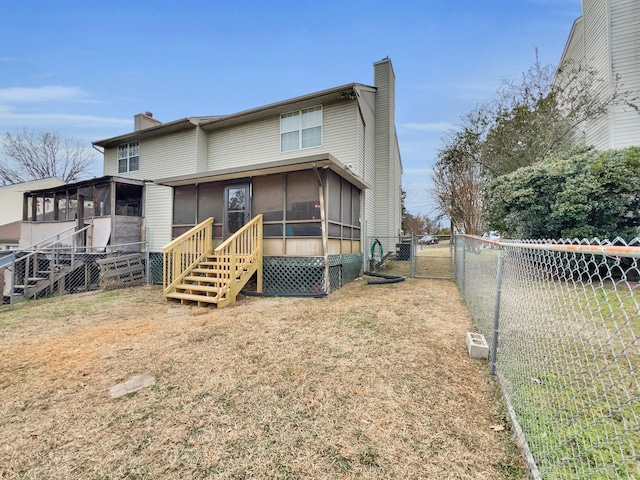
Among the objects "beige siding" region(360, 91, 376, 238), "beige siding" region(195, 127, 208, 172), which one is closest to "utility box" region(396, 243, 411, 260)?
"beige siding" region(360, 91, 376, 238)

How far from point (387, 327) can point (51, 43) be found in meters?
18.4

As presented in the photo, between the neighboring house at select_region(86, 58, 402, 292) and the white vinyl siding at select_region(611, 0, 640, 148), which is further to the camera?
the white vinyl siding at select_region(611, 0, 640, 148)

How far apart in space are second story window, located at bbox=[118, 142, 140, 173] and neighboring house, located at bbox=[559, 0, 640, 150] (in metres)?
17.9

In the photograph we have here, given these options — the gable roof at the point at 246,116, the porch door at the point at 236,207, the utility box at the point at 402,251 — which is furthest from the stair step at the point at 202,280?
the utility box at the point at 402,251

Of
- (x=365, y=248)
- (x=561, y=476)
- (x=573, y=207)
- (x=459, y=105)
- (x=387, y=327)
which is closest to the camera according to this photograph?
(x=561, y=476)

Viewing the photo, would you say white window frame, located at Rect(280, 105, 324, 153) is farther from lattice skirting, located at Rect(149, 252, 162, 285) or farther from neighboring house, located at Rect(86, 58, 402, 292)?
lattice skirting, located at Rect(149, 252, 162, 285)

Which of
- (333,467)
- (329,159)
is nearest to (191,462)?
(333,467)

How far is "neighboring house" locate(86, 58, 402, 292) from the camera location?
7.15 metres

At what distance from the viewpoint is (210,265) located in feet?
23.8

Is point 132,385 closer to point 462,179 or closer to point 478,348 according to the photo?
point 478,348

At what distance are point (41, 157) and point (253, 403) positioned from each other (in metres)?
31.6

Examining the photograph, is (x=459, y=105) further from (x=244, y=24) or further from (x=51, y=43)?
(x=51, y=43)

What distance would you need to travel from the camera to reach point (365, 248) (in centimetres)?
1045

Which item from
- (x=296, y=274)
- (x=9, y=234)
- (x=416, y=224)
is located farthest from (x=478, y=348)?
(x=416, y=224)
